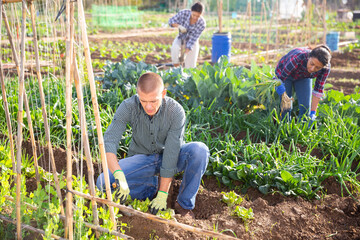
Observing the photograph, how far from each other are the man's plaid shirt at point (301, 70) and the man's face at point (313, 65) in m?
0.13

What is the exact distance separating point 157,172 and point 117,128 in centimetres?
45

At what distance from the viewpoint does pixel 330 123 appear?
334 cm

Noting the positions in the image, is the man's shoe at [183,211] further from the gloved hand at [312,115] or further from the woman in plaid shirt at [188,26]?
the woman in plaid shirt at [188,26]

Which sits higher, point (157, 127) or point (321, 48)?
point (321, 48)

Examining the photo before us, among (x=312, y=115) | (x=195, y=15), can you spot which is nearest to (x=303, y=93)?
(x=312, y=115)

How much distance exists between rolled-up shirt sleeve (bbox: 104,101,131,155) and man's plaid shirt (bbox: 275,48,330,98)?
1.74m

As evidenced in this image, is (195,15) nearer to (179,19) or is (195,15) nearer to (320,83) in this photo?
(179,19)

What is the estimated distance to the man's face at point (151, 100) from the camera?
216 cm

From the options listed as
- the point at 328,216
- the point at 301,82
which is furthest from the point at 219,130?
the point at 328,216

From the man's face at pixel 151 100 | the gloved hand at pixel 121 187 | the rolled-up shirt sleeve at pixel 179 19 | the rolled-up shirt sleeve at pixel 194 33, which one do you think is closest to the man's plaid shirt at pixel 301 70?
the man's face at pixel 151 100

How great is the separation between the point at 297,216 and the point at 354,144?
2.84 feet

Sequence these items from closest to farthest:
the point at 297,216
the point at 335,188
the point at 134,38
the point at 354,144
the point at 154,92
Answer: the point at 154,92
the point at 297,216
the point at 335,188
the point at 354,144
the point at 134,38

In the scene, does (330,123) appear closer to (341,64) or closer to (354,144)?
(354,144)

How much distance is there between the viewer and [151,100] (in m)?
2.17
